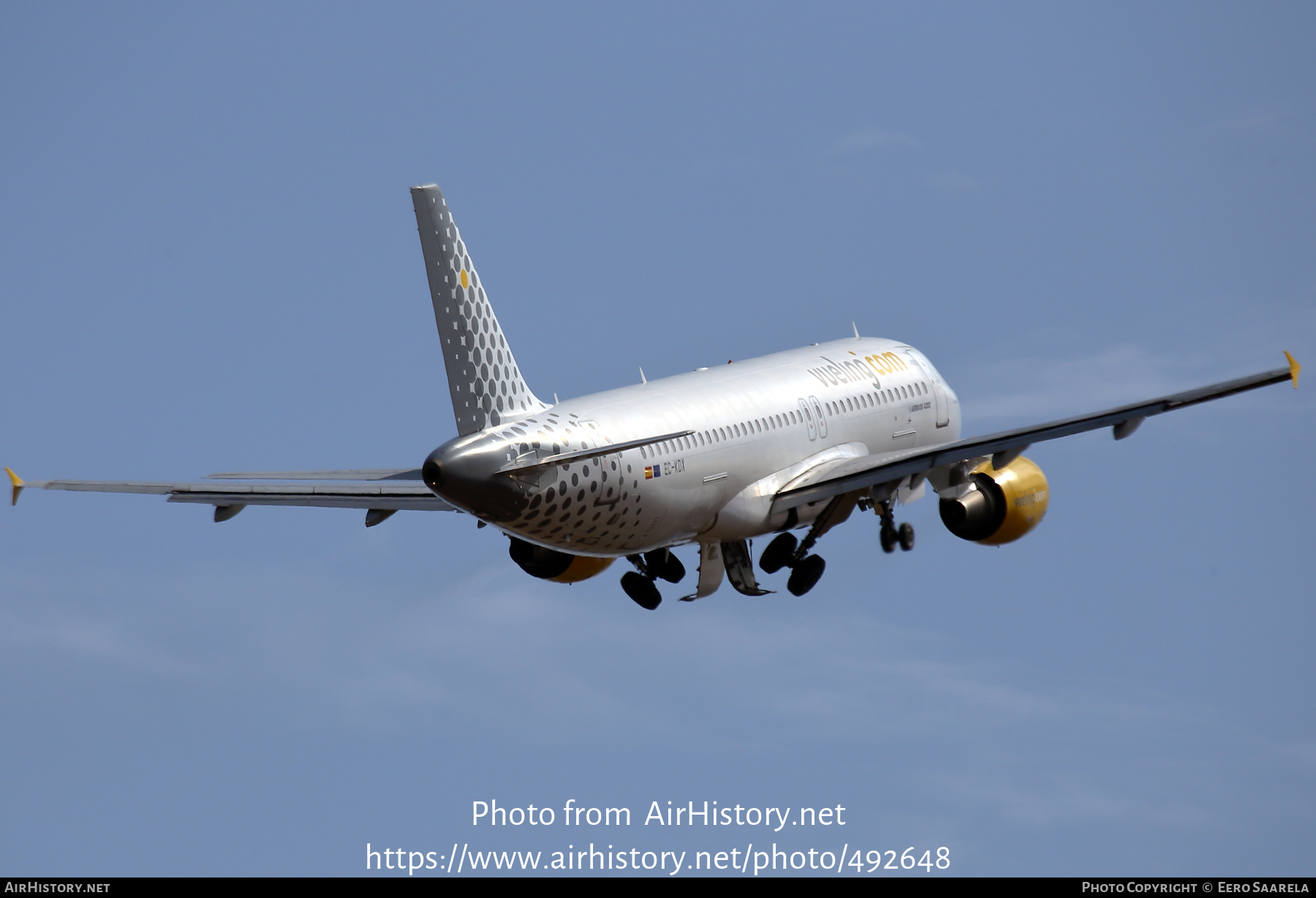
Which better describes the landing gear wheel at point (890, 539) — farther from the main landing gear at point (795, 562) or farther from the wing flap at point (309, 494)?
the wing flap at point (309, 494)

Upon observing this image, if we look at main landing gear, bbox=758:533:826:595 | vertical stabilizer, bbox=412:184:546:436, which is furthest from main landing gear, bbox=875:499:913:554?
vertical stabilizer, bbox=412:184:546:436

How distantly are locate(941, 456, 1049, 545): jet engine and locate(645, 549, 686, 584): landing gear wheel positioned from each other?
6777 mm

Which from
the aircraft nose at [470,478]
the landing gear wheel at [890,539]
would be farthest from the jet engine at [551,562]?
the aircraft nose at [470,478]

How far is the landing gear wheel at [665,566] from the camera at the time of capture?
56.2 m

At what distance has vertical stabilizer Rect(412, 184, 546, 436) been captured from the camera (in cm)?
4619

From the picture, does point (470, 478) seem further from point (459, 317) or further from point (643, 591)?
point (643, 591)

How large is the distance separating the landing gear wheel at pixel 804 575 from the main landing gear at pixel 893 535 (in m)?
2.94

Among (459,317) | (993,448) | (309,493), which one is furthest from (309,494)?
(993,448)

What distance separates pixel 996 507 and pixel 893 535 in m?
4.06

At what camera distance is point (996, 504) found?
183 feet

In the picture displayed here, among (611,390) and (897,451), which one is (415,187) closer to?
(611,390)

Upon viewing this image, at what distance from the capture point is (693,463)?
50375 mm

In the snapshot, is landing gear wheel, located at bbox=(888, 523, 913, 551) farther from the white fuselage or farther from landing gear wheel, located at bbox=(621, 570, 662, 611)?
landing gear wheel, located at bbox=(621, 570, 662, 611)
